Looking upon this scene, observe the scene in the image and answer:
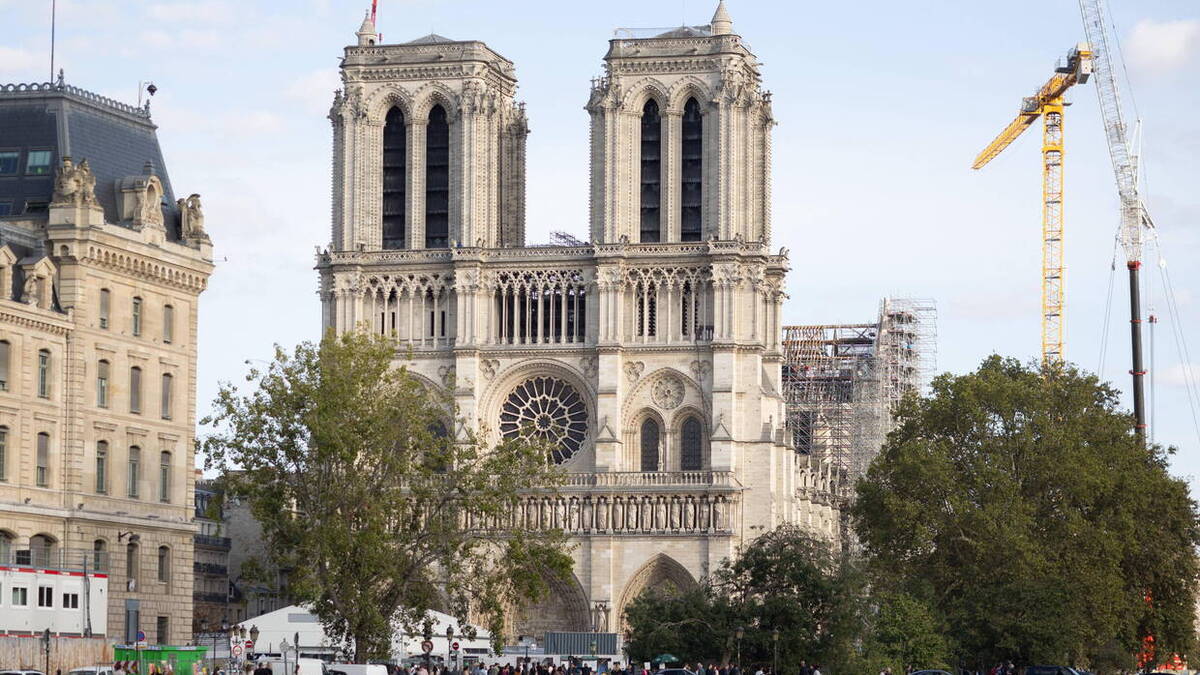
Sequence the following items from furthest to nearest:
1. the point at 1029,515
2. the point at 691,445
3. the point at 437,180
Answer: the point at 437,180 < the point at 691,445 < the point at 1029,515

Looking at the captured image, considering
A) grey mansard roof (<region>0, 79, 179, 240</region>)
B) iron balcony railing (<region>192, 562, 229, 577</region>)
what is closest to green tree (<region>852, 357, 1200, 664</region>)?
grey mansard roof (<region>0, 79, 179, 240</region>)

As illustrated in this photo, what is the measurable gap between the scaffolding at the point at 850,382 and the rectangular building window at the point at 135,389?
252 ft

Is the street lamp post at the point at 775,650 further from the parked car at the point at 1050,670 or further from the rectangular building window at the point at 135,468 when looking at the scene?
the rectangular building window at the point at 135,468

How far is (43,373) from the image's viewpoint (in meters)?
72.9

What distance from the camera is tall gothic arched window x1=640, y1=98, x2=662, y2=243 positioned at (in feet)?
390

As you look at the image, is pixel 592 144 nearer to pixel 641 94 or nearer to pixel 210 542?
pixel 641 94

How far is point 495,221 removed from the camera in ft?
395

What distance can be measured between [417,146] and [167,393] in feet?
143

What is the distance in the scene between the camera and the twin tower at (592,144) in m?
117

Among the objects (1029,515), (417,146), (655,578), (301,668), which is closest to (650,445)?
(655,578)

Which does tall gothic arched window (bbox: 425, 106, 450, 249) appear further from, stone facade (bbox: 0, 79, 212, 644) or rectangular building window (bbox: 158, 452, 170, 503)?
rectangular building window (bbox: 158, 452, 170, 503)

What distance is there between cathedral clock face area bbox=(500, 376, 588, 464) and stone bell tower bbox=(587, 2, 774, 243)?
7.78 meters

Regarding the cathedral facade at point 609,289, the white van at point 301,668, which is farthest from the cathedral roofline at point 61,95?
the cathedral facade at point 609,289

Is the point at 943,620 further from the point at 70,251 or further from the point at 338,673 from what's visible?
the point at 70,251
